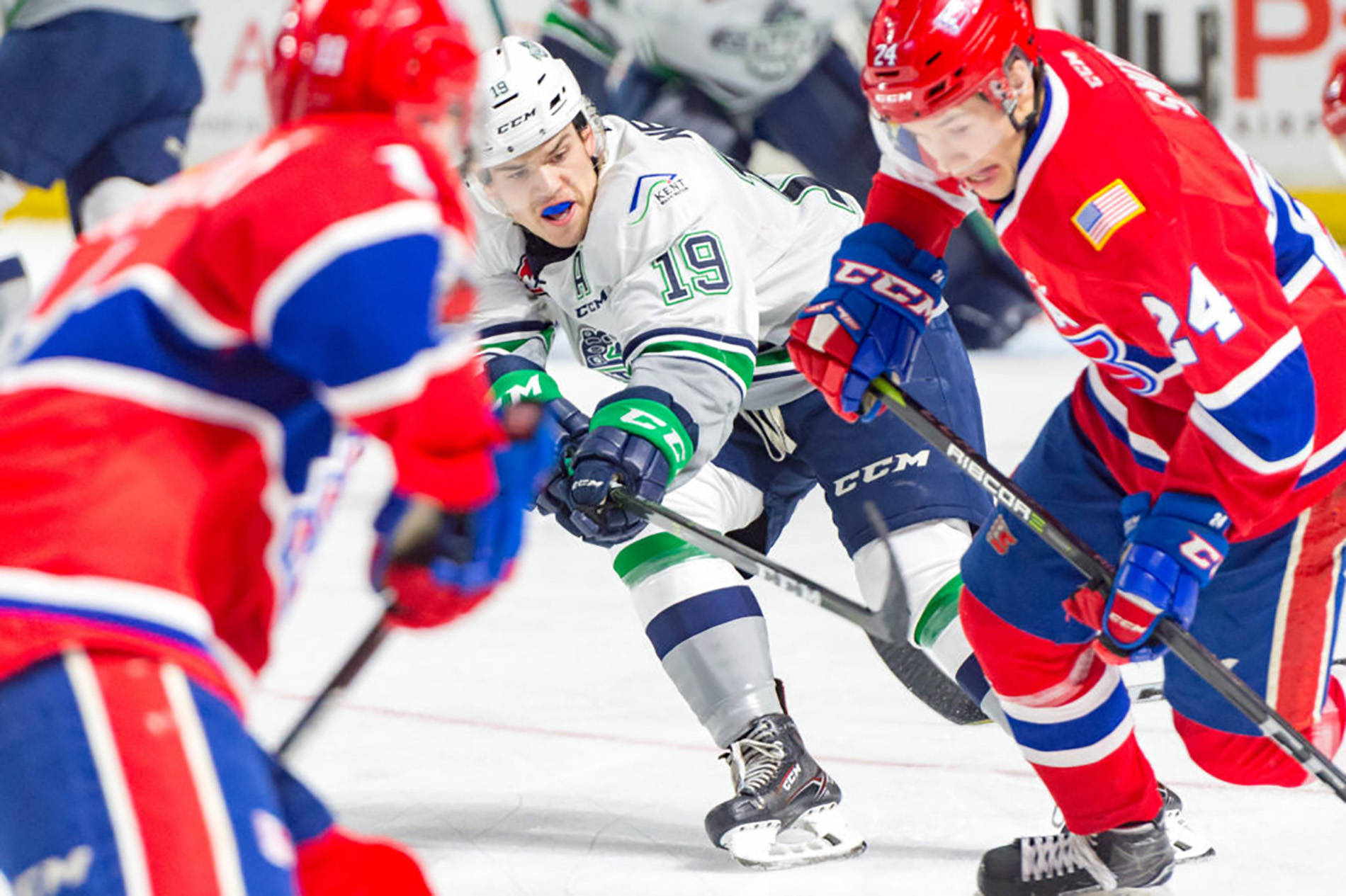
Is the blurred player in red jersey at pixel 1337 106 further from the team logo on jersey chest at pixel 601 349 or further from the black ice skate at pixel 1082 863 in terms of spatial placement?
the black ice skate at pixel 1082 863

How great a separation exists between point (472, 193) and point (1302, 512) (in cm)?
130

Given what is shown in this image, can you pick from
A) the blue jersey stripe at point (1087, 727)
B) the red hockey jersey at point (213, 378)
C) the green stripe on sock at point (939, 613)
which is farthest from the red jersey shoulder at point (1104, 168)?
the red hockey jersey at point (213, 378)

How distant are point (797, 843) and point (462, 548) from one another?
1.29m

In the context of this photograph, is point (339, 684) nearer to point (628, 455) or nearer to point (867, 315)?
point (628, 455)

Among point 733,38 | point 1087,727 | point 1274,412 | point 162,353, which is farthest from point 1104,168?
point 733,38

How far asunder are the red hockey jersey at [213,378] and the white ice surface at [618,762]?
611 millimetres

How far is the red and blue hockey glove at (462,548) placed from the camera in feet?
4.80

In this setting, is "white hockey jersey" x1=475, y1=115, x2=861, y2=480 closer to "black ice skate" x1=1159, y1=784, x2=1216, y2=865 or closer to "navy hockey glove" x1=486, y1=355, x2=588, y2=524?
"navy hockey glove" x1=486, y1=355, x2=588, y2=524

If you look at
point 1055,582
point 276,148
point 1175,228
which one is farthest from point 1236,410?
point 276,148

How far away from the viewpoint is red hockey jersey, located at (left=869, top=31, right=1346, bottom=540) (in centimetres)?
200

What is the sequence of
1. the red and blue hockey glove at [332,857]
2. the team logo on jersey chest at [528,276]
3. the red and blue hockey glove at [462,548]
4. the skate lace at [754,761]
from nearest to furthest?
1. the red and blue hockey glove at [462,548]
2. the red and blue hockey glove at [332,857]
3. the skate lace at [754,761]
4. the team logo on jersey chest at [528,276]

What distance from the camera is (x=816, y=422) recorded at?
115 inches

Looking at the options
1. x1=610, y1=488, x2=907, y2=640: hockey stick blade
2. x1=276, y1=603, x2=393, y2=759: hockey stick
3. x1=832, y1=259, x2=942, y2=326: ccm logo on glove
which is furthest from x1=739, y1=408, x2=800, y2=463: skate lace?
x1=276, y1=603, x2=393, y2=759: hockey stick

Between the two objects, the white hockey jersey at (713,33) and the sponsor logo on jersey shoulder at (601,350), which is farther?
the white hockey jersey at (713,33)
